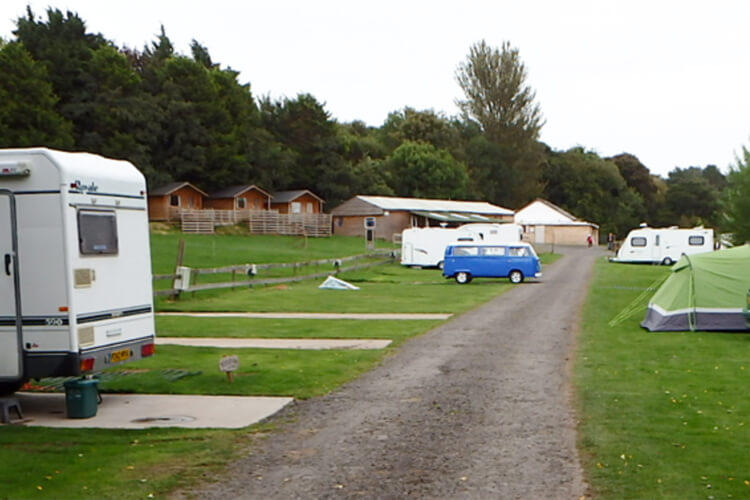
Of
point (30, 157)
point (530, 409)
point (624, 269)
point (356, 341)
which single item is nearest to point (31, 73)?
point (624, 269)

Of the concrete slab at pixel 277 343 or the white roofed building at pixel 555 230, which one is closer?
the concrete slab at pixel 277 343

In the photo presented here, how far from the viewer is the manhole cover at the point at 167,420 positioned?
10.1 metres

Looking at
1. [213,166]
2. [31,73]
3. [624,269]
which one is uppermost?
[31,73]

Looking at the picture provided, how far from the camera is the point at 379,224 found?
2579 inches

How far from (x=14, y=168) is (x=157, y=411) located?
3587 millimetres

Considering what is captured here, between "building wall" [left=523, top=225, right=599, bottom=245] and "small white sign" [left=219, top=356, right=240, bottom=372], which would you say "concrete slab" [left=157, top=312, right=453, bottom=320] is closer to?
"small white sign" [left=219, top=356, right=240, bottom=372]

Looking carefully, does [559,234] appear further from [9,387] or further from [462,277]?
[9,387]

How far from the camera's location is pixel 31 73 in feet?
178

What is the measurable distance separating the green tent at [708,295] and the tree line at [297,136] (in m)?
15.5

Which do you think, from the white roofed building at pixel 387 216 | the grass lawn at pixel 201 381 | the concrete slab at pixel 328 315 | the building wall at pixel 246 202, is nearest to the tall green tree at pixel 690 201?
the white roofed building at pixel 387 216

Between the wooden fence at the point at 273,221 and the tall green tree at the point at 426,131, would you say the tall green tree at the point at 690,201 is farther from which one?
the wooden fence at the point at 273,221

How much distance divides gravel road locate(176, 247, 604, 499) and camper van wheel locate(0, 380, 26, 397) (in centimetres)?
347

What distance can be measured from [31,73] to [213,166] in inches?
672

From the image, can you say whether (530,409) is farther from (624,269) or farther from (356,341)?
(624,269)
